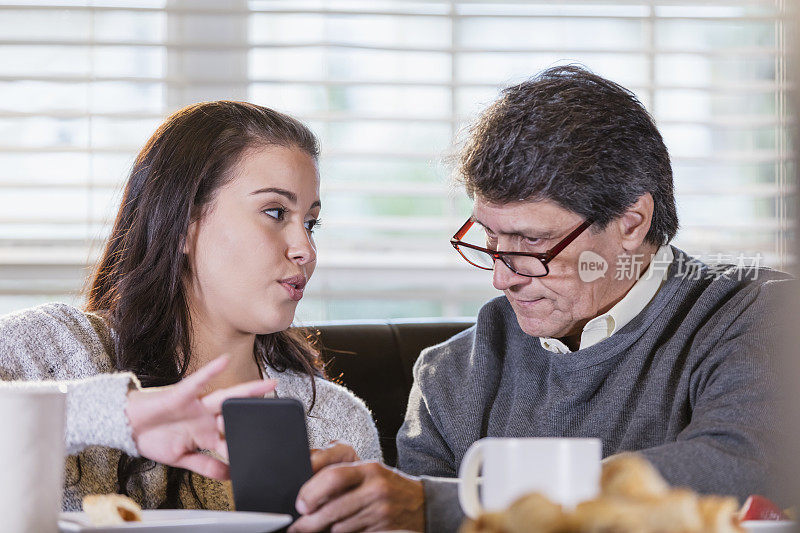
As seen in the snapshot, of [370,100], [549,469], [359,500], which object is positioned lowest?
[359,500]

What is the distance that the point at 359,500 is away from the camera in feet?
3.23

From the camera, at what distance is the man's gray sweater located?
115 cm

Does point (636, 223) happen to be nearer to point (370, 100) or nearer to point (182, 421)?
point (182, 421)

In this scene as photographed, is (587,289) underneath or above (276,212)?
underneath

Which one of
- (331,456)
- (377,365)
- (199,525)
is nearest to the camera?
(199,525)

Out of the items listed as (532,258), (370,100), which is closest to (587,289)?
(532,258)

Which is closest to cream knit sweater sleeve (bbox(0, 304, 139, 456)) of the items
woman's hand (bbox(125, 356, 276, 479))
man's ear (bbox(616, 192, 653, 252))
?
woman's hand (bbox(125, 356, 276, 479))

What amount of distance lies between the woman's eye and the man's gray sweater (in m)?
0.40

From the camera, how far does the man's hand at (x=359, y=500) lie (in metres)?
0.93

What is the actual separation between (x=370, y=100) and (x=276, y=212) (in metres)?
1.03

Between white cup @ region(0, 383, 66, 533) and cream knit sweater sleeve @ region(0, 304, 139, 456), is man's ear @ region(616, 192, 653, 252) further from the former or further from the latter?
white cup @ region(0, 383, 66, 533)

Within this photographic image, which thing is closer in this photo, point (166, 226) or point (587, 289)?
point (587, 289)

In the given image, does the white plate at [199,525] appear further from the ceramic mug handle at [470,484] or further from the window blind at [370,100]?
the window blind at [370,100]

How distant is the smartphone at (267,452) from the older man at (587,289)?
2.10ft
